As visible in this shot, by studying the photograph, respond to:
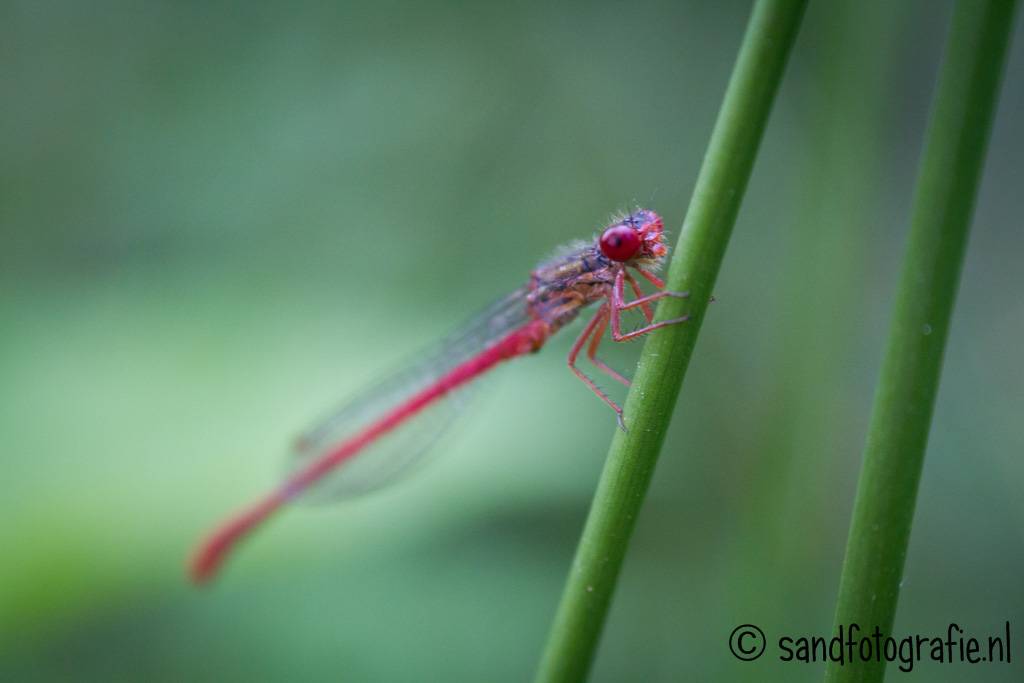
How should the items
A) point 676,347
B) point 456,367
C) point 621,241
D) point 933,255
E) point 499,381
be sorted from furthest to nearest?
point 499,381 < point 456,367 < point 621,241 < point 676,347 < point 933,255

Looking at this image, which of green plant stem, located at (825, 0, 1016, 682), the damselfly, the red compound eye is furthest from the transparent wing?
green plant stem, located at (825, 0, 1016, 682)

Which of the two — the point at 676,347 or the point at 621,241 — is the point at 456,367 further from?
the point at 676,347

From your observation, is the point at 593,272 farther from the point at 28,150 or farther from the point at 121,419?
the point at 28,150

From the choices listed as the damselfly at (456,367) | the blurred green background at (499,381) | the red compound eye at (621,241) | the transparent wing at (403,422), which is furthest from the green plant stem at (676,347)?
the transparent wing at (403,422)

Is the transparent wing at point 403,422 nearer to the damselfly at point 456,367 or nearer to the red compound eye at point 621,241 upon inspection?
the damselfly at point 456,367

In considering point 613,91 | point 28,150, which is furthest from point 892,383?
point 28,150

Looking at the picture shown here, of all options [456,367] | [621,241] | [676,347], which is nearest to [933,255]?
[676,347]

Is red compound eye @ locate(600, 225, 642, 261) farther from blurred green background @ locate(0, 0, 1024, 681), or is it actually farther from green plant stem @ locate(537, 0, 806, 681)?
green plant stem @ locate(537, 0, 806, 681)
